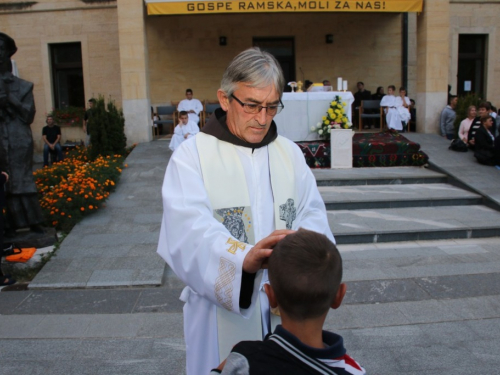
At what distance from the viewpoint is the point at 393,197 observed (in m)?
8.62

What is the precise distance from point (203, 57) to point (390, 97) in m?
6.22

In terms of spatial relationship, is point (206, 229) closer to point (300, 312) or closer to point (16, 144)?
point (300, 312)

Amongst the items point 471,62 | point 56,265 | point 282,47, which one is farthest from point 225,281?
point 471,62

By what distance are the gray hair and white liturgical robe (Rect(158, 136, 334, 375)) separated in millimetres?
326

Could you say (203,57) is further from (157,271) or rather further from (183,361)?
(183,361)

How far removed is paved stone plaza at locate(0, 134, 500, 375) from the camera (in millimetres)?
3955

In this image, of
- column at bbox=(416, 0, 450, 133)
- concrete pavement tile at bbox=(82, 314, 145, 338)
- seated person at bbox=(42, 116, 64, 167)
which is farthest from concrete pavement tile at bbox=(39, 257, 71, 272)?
column at bbox=(416, 0, 450, 133)

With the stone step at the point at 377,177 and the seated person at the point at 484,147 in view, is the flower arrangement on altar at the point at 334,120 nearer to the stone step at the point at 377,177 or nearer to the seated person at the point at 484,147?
the stone step at the point at 377,177

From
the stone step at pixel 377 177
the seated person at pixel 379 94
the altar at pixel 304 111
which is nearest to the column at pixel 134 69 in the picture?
the altar at pixel 304 111

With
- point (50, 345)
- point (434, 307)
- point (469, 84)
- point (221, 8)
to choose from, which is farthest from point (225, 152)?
point (469, 84)

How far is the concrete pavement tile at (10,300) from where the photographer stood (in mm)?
5020

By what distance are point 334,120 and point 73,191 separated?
563 cm

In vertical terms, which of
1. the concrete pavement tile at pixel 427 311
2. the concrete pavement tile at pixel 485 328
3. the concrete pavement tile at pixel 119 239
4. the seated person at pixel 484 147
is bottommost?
the concrete pavement tile at pixel 427 311

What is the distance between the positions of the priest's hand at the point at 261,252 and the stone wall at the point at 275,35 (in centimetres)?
1551
